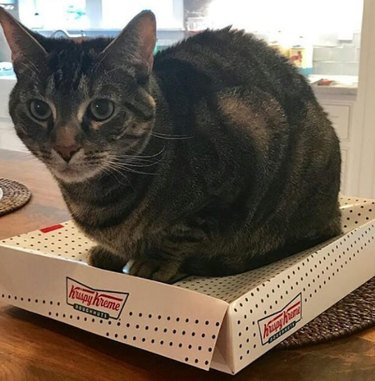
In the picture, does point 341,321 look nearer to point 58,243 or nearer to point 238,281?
point 238,281

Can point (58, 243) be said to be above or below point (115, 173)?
below

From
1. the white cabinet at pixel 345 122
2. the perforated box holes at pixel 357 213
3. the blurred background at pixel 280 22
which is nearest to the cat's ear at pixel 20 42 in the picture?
the perforated box holes at pixel 357 213

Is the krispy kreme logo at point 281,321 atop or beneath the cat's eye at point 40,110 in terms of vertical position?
beneath

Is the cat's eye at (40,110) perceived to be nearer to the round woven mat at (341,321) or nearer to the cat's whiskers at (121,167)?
the cat's whiskers at (121,167)

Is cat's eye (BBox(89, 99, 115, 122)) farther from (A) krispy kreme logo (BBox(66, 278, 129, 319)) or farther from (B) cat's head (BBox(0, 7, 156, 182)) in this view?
(A) krispy kreme logo (BBox(66, 278, 129, 319))

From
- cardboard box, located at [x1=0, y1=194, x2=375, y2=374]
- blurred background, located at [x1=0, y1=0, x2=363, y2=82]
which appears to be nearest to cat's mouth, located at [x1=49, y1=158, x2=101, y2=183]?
cardboard box, located at [x1=0, y1=194, x2=375, y2=374]

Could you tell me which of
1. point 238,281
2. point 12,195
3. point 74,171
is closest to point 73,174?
point 74,171
